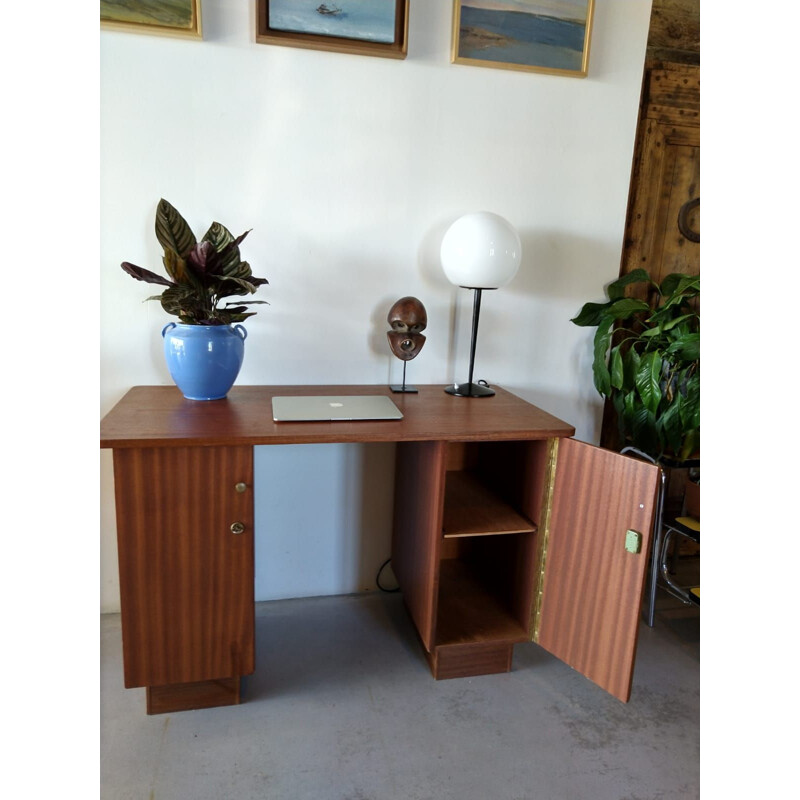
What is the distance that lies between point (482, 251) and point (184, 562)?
1245 mm

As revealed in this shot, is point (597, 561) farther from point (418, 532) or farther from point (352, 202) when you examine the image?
point (352, 202)

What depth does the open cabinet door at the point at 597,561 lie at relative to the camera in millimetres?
1523

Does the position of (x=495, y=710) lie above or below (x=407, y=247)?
below

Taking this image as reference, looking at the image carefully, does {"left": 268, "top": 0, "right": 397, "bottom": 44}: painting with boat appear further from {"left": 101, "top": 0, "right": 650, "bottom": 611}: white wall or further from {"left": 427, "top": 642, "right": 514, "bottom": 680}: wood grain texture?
{"left": 427, "top": 642, "right": 514, "bottom": 680}: wood grain texture

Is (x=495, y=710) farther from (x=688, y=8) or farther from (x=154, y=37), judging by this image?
(x=688, y=8)

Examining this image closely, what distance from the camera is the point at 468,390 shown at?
206cm

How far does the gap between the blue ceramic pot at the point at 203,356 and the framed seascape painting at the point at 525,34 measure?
1.22m

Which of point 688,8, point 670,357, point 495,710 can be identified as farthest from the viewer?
point 688,8

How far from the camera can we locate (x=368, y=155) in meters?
2.01

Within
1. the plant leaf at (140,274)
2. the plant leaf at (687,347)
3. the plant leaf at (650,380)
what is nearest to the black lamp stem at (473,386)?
the plant leaf at (650,380)

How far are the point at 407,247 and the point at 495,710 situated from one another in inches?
60.5

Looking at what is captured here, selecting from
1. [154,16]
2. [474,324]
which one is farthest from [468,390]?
[154,16]

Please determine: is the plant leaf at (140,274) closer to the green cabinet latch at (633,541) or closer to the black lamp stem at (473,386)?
the black lamp stem at (473,386)
